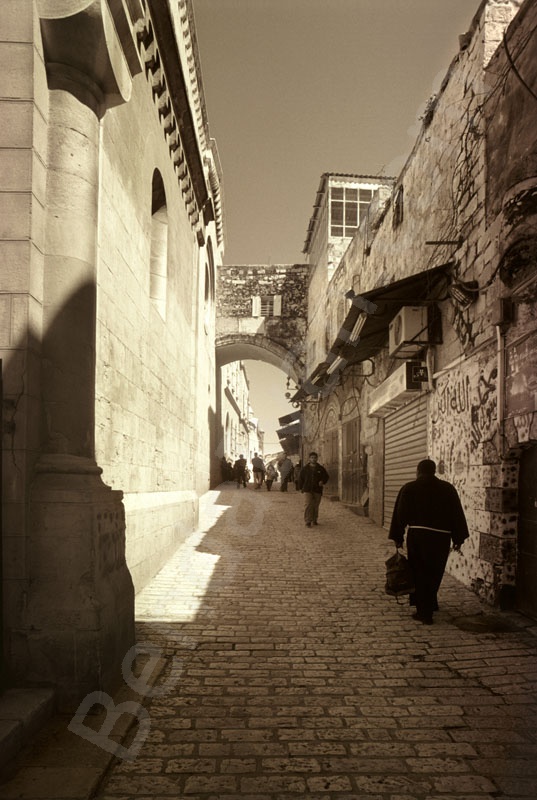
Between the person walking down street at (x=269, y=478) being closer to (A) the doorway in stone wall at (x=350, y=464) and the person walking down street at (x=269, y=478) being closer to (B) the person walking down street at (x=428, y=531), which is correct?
(A) the doorway in stone wall at (x=350, y=464)

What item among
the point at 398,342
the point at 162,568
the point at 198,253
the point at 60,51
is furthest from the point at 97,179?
the point at 198,253

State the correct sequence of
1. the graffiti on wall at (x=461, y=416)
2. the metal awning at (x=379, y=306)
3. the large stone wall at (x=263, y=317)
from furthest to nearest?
the large stone wall at (x=263, y=317) < the metal awning at (x=379, y=306) < the graffiti on wall at (x=461, y=416)

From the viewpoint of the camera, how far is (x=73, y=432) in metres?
3.71

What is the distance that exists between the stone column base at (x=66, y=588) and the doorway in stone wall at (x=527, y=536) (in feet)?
12.8

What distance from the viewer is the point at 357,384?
587 inches

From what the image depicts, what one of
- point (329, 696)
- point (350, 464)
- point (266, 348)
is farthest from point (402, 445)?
point (266, 348)

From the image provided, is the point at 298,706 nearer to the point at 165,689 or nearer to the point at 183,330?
the point at 165,689

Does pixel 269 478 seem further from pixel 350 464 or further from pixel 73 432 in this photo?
pixel 73 432

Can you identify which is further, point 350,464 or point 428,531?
point 350,464

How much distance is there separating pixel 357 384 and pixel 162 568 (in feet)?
29.3

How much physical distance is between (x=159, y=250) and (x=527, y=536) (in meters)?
5.92

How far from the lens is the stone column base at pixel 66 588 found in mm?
3365

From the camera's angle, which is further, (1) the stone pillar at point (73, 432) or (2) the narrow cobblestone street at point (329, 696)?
(1) the stone pillar at point (73, 432)

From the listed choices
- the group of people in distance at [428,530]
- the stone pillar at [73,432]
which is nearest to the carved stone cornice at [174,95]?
the stone pillar at [73,432]
